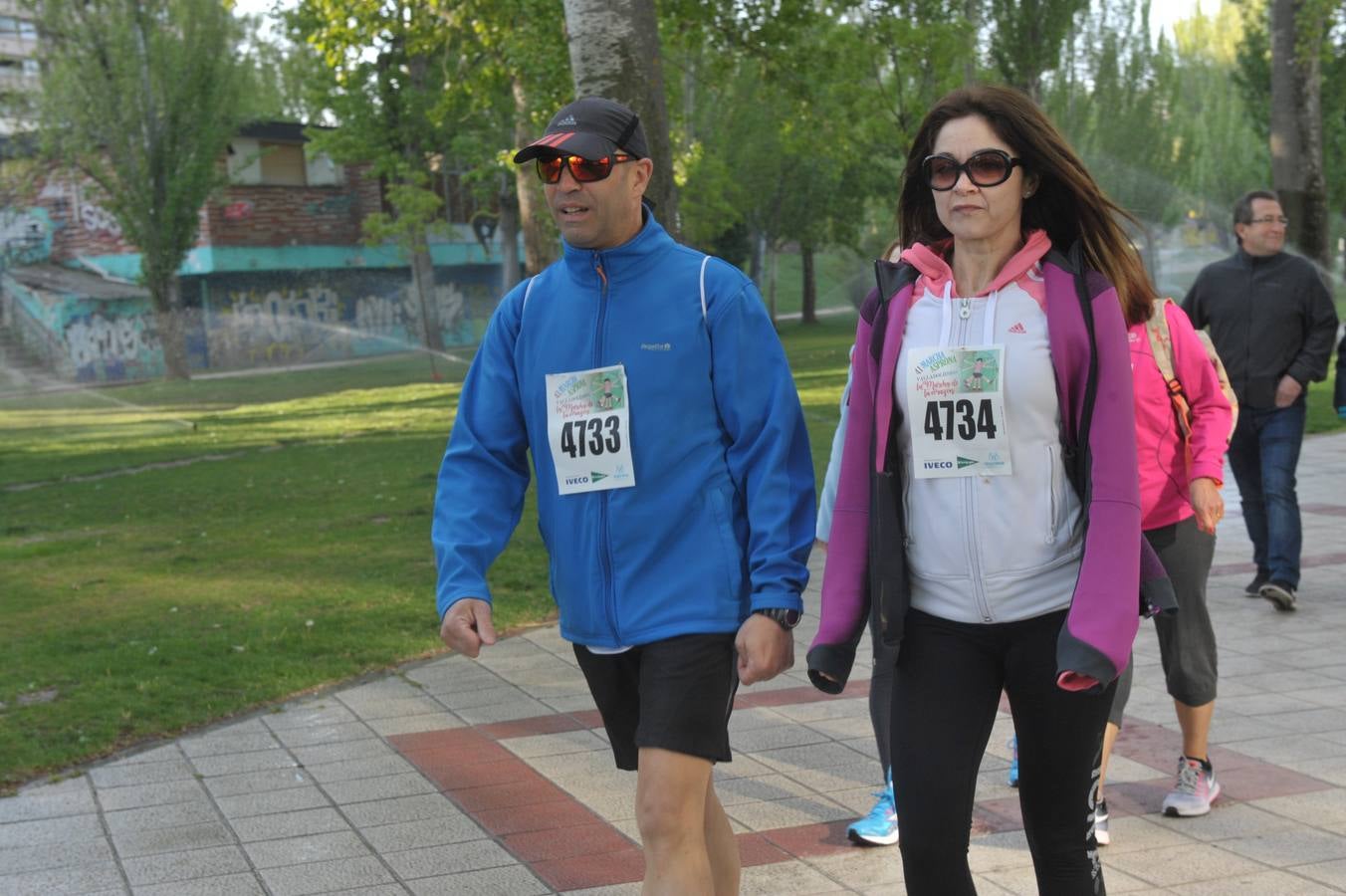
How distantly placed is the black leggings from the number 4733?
1.14 feet

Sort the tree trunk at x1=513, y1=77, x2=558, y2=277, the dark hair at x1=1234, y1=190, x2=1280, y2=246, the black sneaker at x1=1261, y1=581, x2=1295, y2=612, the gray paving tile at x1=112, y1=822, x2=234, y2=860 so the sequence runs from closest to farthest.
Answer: the gray paving tile at x1=112, y1=822, x2=234, y2=860 → the dark hair at x1=1234, y1=190, x2=1280, y2=246 → the black sneaker at x1=1261, y1=581, x2=1295, y2=612 → the tree trunk at x1=513, y1=77, x2=558, y2=277

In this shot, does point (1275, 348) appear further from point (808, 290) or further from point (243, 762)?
point (808, 290)

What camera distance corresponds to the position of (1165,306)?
15.3 feet

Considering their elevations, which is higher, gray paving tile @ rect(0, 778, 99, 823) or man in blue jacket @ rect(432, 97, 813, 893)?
man in blue jacket @ rect(432, 97, 813, 893)

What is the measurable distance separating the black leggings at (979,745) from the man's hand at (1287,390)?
570 centimetres

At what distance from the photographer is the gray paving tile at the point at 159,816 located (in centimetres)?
529

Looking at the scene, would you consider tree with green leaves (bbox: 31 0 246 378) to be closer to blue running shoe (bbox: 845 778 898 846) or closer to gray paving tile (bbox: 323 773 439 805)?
gray paving tile (bbox: 323 773 439 805)

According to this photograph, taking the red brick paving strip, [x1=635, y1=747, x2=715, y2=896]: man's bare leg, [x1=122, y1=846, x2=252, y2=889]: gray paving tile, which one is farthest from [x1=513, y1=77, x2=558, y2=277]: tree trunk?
[x1=635, y1=747, x2=715, y2=896]: man's bare leg

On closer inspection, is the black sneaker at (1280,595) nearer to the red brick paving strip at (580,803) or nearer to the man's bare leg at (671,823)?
the red brick paving strip at (580,803)

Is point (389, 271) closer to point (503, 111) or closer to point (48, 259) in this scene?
point (48, 259)

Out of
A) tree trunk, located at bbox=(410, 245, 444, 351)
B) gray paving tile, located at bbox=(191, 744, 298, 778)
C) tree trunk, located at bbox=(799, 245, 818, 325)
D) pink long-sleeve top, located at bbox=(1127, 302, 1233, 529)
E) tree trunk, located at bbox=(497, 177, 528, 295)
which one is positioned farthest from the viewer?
tree trunk, located at bbox=(799, 245, 818, 325)

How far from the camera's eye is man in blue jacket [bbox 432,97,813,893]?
3.34 m

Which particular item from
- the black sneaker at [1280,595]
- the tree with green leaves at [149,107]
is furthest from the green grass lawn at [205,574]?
the tree with green leaves at [149,107]

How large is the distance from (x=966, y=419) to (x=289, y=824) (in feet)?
10.1
